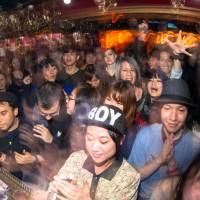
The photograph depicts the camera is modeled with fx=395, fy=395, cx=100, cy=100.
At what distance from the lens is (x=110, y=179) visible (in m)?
1.30

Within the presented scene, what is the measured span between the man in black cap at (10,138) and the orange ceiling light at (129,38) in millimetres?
473

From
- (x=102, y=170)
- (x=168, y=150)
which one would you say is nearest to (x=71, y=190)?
(x=102, y=170)

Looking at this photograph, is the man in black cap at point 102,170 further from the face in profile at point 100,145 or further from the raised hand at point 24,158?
the raised hand at point 24,158

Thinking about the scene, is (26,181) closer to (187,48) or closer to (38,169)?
(38,169)

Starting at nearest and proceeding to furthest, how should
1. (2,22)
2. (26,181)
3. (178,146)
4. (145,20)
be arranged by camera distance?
(178,146), (145,20), (26,181), (2,22)

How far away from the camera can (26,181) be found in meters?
1.62

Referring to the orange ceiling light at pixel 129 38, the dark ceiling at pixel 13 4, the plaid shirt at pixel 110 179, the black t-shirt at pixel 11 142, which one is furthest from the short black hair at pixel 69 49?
the plaid shirt at pixel 110 179

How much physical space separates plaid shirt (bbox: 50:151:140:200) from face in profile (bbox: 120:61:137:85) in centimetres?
33

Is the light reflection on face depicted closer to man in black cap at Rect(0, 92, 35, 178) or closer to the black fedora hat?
the black fedora hat

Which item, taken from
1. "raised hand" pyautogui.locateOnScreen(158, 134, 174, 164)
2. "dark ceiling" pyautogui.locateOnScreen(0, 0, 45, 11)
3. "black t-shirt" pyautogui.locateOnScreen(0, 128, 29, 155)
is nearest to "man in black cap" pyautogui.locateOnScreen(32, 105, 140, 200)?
"raised hand" pyautogui.locateOnScreen(158, 134, 174, 164)

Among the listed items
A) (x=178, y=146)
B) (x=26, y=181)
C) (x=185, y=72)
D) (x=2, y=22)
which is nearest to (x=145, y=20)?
(x=185, y=72)

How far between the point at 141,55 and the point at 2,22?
0.70m

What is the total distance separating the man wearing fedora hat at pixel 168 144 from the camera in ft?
4.55

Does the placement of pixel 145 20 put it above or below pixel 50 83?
above
